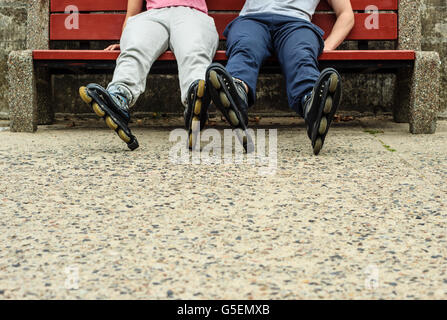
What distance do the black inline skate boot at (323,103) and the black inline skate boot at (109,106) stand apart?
2.92 ft

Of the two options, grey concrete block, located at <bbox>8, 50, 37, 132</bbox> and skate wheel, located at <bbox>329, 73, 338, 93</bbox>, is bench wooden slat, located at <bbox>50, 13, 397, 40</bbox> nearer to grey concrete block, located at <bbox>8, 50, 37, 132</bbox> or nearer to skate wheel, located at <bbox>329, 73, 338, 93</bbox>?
grey concrete block, located at <bbox>8, 50, 37, 132</bbox>

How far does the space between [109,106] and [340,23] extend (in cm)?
184

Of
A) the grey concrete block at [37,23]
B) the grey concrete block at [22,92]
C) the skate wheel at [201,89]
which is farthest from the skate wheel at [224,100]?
the grey concrete block at [37,23]

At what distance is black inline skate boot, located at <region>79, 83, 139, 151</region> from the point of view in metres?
2.44

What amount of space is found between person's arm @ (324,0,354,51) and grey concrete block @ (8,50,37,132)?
1.98 m

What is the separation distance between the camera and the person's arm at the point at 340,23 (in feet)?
11.5

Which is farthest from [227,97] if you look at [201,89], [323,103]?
[323,103]

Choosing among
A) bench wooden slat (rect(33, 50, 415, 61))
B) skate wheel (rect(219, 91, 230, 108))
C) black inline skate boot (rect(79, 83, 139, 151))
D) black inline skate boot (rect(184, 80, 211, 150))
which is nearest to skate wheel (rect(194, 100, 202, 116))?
black inline skate boot (rect(184, 80, 211, 150))

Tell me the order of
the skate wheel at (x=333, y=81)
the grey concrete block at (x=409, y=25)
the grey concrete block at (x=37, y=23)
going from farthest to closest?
1. the grey concrete block at (x=37, y=23)
2. the grey concrete block at (x=409, y=25)
3. the skate wheel at (x=333, y=81)

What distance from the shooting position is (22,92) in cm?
353

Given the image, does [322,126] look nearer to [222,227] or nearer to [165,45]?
[222,227]

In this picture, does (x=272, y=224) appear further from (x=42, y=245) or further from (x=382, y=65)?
(x=382, y=65)

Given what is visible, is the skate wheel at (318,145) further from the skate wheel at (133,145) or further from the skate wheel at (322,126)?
the skate wheel at (133,145)
